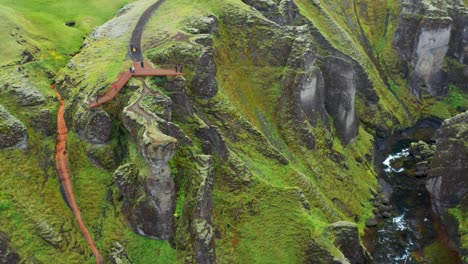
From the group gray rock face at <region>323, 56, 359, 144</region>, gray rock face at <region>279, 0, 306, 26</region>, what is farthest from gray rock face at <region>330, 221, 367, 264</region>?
gray rock face at <region>279, 0, 306, 26</region>

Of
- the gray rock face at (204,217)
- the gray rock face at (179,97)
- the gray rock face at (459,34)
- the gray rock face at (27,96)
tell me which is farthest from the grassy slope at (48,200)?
the gray rock face at (459,34)

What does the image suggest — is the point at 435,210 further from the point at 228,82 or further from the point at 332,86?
the point at 228,82

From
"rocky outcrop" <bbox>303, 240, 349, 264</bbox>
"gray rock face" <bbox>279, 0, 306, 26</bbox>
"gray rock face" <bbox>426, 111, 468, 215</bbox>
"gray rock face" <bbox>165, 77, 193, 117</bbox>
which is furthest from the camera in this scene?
"gray rock face" <bbox>279, 0, 306, 26</bbox>

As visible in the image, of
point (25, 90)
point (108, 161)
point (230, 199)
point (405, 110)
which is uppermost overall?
point (25, 90)

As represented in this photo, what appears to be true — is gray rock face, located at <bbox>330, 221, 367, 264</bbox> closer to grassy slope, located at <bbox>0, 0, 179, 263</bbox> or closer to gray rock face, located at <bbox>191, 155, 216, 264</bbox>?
gray rock face, located at <bbox>191, 155, 216, 264</bbox>

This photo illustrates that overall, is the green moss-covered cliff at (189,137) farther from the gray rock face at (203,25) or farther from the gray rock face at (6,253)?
the gray rock face at (203,25)

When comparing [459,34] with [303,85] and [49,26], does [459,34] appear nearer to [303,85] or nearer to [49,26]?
[303,85]

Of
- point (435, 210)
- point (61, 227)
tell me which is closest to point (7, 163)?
point (61, 227)
